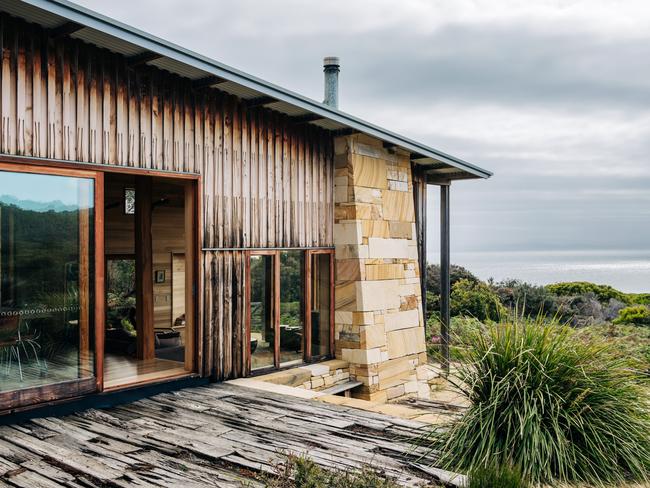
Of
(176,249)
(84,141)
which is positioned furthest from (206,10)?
(84,141)

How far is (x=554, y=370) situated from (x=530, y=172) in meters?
50.5

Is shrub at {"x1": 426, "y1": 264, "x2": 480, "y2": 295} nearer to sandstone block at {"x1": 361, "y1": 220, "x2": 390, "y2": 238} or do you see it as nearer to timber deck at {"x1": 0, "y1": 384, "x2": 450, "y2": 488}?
sandstone block at {"x1": 361, "y1": 220, "x2": 390, "y2": 238}

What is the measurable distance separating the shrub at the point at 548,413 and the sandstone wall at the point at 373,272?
Answer: 3.97m

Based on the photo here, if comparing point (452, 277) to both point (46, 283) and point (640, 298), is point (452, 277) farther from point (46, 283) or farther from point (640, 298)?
point (46, 283)

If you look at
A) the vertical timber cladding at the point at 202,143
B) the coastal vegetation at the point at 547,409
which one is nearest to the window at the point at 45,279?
the vertical timber cladding at the point at 202,143

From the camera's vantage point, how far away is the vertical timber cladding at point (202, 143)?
5.35 metres

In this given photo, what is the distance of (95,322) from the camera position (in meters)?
5.74

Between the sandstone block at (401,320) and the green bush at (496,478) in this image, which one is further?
the sandstone block at (401,320)

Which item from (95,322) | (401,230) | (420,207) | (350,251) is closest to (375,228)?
(350,251)

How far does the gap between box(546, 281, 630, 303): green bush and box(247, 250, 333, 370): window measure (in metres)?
14.7

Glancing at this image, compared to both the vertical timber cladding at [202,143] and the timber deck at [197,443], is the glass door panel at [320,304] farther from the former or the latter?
the timber deck at [197,443]

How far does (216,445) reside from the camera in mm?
4664

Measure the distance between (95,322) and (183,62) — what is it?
9.18ft

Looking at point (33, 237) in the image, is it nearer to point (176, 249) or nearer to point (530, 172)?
point (176, 249)
